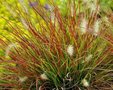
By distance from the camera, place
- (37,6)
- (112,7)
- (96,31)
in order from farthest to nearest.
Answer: (112,7) → (37,6) → (96,31)

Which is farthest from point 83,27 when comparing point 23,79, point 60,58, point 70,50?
point 23,79

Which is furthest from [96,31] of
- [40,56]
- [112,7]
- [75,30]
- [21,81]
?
[112,7]

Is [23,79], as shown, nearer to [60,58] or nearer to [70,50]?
[60,58]

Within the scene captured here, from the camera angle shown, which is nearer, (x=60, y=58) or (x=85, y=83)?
(x=85, y=83)

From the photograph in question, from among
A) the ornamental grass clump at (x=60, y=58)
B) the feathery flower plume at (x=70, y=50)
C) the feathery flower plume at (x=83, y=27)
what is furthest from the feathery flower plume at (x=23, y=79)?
the feathery flower plume at (x=83, y=27)

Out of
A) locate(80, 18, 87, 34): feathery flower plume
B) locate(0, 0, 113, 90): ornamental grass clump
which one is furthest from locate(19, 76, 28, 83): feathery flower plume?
locate(80, 18, 87, 34): feathery flower plume

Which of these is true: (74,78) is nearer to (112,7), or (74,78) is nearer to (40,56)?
(40,56)

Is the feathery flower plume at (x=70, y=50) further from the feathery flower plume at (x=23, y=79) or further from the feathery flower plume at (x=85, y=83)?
the feathery flower plume at (x=23, y=79)

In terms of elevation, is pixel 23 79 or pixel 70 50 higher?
pixel 70 50

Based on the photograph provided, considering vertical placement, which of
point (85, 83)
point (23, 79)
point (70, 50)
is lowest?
point (85, 83)
